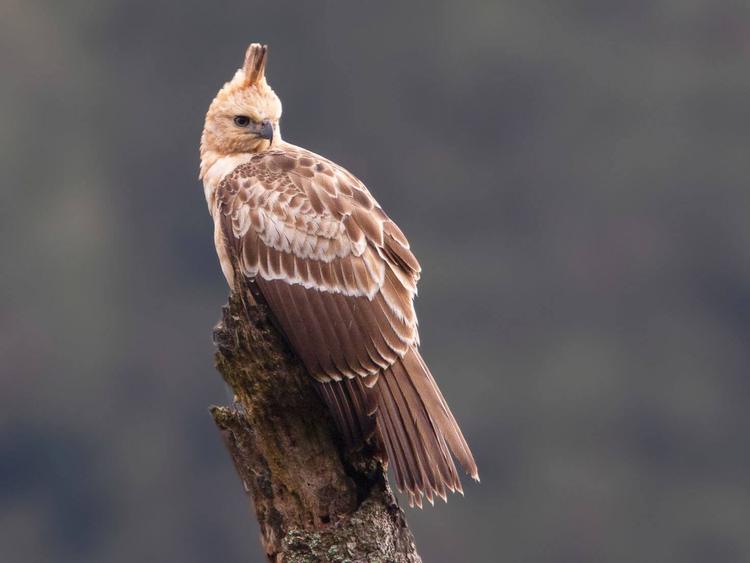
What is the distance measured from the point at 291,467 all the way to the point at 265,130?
262 cm

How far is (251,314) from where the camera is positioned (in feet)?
21.5

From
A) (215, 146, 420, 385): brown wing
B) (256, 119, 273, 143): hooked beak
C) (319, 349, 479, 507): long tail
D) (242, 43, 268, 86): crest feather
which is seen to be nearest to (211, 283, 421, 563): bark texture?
(319, 349, 479, 507): long tail

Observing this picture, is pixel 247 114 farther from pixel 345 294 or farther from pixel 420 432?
pixel 420 432

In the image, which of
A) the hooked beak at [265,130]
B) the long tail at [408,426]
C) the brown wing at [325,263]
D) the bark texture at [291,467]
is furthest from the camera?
the hooked beak at [265,130]

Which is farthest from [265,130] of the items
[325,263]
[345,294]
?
[345,294]

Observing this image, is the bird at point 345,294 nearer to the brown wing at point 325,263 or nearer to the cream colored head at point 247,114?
the brown wing at point 325,263

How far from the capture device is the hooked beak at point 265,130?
25.6 feet

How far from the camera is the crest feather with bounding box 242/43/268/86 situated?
782 cm

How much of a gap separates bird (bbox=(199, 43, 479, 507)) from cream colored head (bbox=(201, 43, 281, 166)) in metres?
0.23

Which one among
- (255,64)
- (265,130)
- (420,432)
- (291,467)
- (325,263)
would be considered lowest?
(291,467)

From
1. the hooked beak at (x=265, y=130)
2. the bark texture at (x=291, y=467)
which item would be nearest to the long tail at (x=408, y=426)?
the bark texture at (x=291, y=467)

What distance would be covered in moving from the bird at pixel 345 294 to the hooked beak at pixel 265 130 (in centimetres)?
22

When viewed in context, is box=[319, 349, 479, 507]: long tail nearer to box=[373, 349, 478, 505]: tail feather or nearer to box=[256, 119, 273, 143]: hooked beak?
box=[373, 349, 478, 505]: tail feather

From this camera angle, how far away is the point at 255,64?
785 centimetres
